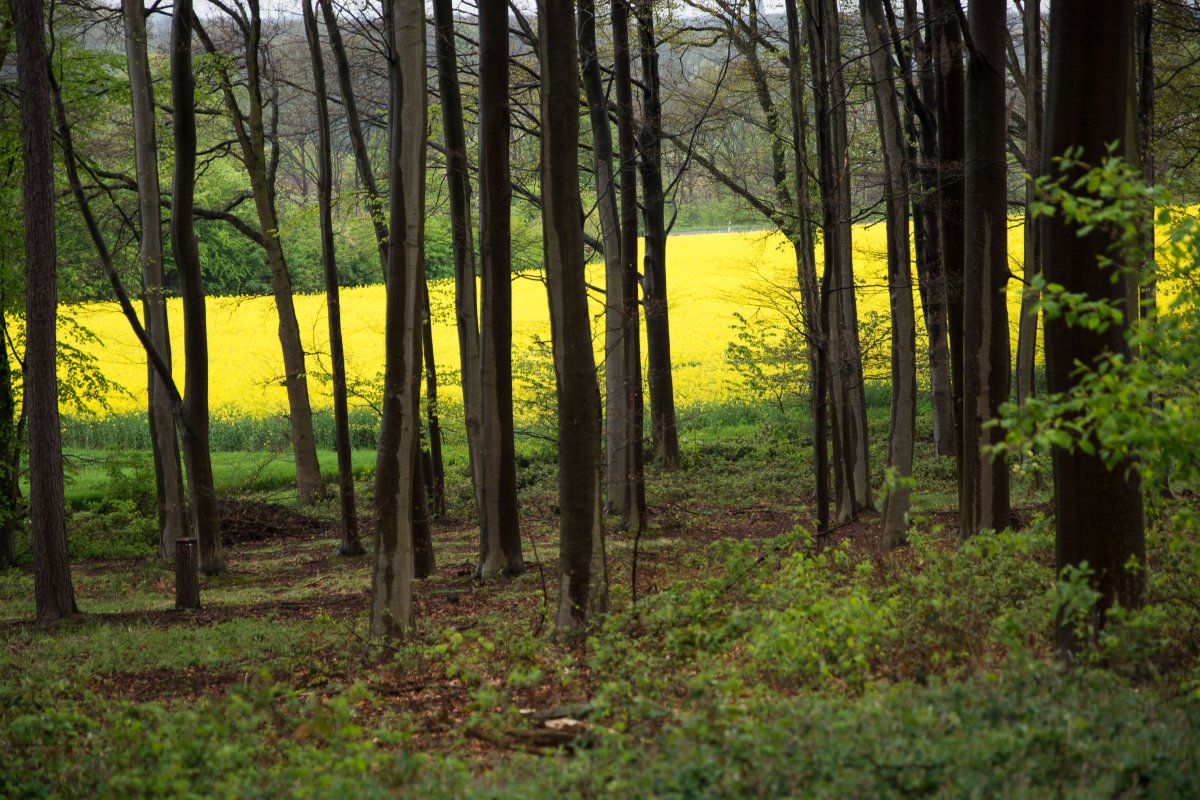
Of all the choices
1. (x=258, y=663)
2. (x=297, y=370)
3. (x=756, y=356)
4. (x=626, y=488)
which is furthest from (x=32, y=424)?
(x=756, y=356)

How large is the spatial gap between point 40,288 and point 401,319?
15.3ft

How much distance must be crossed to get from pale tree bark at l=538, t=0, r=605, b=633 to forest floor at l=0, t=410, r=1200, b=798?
1.93 ft

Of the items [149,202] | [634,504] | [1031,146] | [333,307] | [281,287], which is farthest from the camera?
[281,287]

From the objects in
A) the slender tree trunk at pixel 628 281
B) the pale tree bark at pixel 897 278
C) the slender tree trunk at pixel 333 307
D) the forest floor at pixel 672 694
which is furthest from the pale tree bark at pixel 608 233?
the forest floor at pixel 672 694

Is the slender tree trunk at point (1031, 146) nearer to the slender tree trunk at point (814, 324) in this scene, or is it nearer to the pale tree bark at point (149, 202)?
the slender tree trunk at point (814, 324)

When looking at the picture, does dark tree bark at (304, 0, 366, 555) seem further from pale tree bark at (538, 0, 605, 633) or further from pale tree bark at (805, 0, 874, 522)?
pale tree bark at (538, 0, 605, 633)

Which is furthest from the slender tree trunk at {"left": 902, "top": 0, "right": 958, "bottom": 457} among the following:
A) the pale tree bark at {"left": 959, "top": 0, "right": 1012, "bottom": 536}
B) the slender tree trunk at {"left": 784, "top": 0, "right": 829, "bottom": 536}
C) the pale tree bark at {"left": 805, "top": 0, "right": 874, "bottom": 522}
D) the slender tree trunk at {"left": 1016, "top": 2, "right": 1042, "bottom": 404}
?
the pale tree bark at {"left": 959, "top": 0, "right": 1012, "bottom": 536}

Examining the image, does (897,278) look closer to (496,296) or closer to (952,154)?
(952,154)

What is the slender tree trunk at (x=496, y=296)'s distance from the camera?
470 inches

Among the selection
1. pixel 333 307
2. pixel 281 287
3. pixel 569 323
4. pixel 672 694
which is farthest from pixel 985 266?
pixel 281 287

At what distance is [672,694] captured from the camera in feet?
20.3

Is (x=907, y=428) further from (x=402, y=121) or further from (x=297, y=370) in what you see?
(x=297, y=370)

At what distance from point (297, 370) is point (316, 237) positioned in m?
23.4

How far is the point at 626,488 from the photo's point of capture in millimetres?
17172
